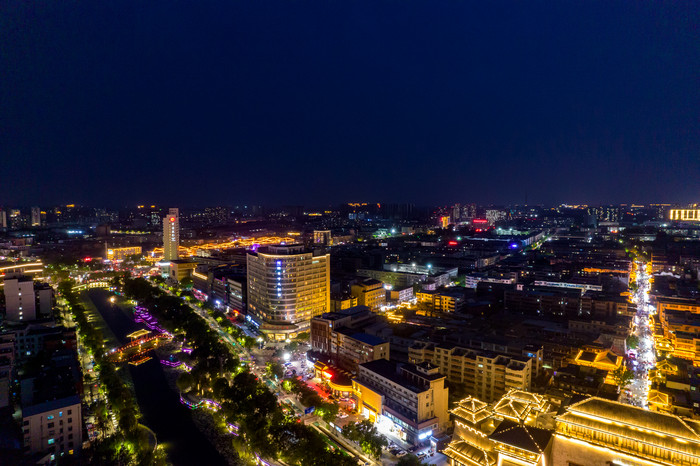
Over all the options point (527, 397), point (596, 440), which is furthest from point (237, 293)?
point (596, 440)

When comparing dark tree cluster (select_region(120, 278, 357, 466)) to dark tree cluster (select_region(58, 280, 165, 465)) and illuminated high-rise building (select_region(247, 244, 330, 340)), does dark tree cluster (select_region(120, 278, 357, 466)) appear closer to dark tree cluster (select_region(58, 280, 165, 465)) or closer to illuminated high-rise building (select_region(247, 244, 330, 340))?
dark tree cluster (select_region(58, 280, 165, 465))

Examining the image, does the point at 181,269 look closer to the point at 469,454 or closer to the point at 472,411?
the point at 472,411

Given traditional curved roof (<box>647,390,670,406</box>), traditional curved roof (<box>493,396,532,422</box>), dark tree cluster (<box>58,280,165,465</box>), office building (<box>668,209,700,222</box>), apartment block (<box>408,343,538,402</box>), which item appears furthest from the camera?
office building (<box>668,209,700,222</box>)

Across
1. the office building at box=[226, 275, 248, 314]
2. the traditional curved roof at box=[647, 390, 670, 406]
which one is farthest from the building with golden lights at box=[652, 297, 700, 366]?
the office building at box=[226, 275, 248, 314]

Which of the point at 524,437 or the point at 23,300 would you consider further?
the point at 23,300

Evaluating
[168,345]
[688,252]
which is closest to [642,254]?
[688,252]
